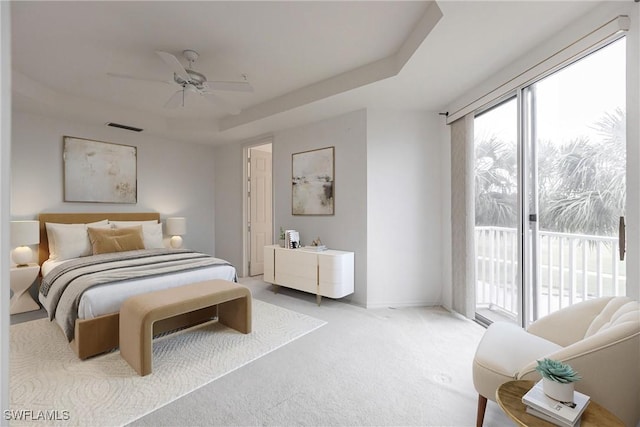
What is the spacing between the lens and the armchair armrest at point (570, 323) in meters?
1.62

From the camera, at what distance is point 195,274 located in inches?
112

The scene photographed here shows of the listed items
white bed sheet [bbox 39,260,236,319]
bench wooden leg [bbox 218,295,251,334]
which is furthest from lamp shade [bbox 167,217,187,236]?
bench wooden leg [bbox 218,295,251,334]

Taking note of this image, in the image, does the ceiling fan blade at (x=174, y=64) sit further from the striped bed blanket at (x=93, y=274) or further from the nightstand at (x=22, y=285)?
the nightstand at (x=22, y=285)

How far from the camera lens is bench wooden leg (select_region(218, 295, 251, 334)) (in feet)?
8.75

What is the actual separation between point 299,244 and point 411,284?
1.56 meters

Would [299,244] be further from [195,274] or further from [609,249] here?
[609,249]

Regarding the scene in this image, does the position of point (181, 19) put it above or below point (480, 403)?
above

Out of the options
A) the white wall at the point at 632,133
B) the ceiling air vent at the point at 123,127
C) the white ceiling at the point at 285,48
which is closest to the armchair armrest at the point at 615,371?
the white wall at the point at 632,133

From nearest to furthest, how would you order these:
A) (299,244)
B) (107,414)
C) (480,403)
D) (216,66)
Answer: (480,403)
(107,414)
(216,66)
(299,244)

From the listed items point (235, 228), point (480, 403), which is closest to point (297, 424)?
point (480, 403)

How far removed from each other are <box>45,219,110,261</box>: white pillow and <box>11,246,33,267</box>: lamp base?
213mm
